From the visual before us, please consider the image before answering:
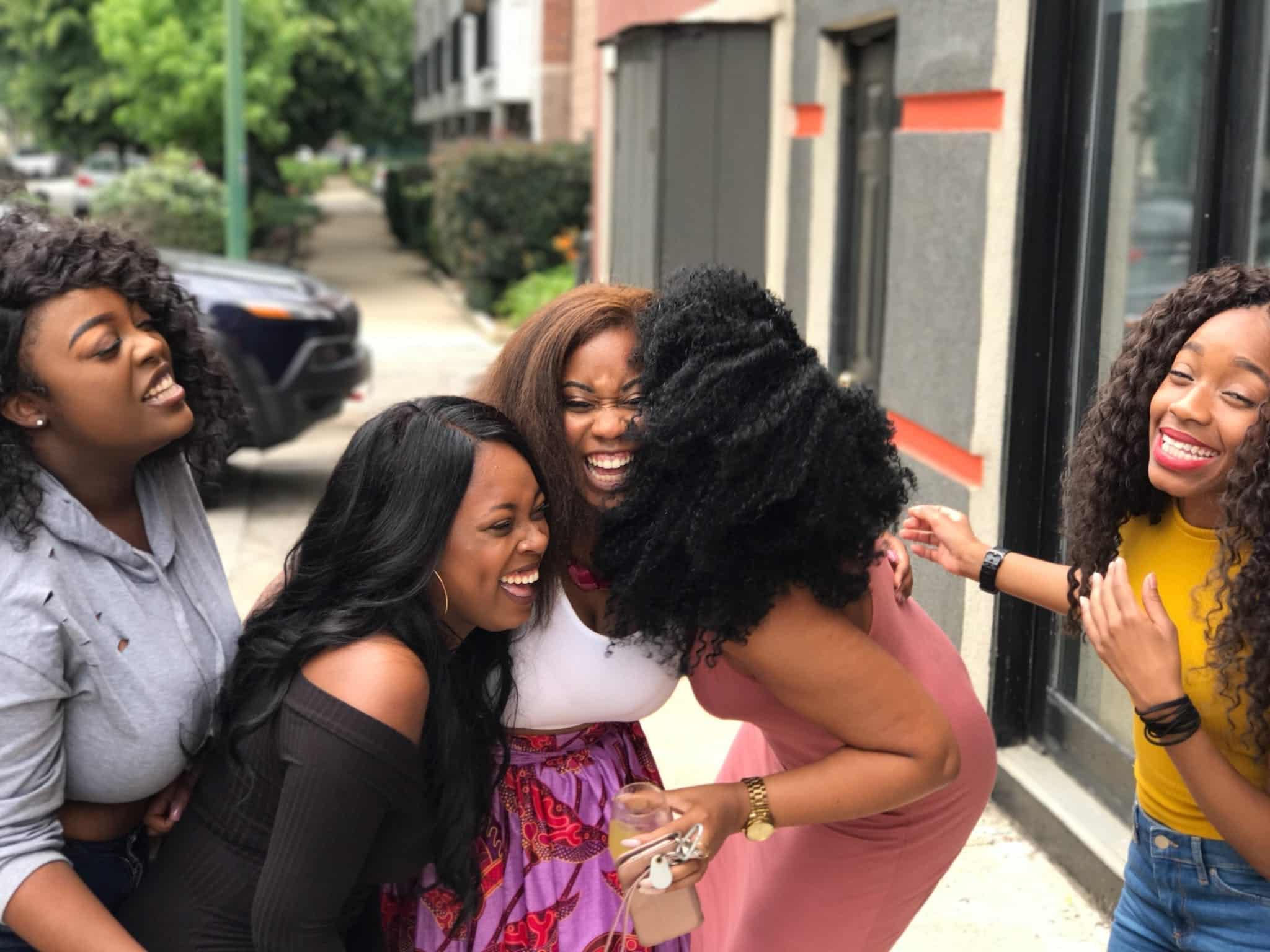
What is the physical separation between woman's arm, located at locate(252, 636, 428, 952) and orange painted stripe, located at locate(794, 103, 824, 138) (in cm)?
458

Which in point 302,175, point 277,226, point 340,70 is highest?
point 340,70

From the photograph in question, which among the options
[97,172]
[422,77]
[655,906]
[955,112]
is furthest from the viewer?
[422,77]

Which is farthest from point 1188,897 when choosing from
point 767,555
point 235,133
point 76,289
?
point 235,133

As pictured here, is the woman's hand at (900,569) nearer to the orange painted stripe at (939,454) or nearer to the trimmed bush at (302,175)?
the orange painted stripe at (939,454)

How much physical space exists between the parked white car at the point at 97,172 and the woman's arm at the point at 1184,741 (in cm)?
1576

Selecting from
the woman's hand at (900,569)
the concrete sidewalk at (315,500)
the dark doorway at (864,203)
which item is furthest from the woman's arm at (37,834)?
the dark doorway at (864,203)

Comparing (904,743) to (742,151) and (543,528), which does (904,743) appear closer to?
(543,528)

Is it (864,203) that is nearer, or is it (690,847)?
(690,847)

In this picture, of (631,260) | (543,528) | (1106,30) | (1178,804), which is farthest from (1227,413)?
(631,260)

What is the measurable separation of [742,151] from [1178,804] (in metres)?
4.90

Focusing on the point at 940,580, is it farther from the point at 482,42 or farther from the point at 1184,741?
the point at 482,42

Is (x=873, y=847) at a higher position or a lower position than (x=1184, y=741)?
lower

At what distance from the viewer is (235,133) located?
13.0 metres

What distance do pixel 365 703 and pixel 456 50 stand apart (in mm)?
31092
